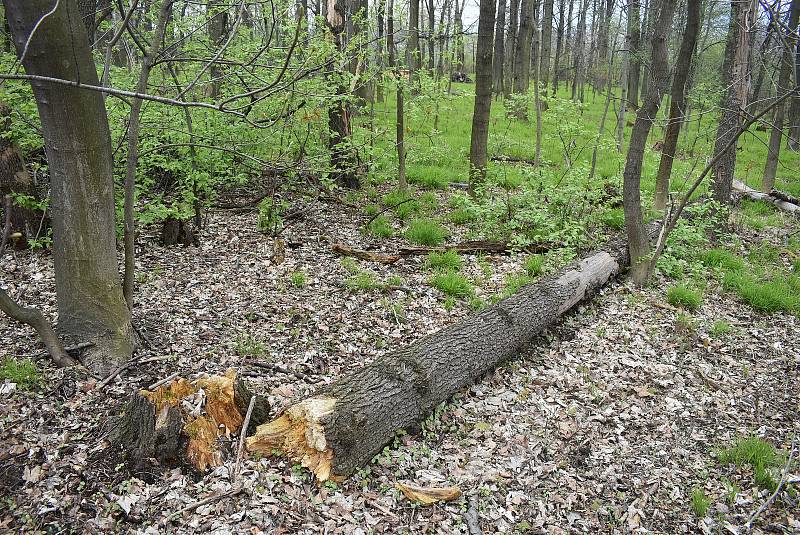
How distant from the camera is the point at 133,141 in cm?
385

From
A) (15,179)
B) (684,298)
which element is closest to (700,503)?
(684,298)

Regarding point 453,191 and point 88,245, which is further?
point 453,191

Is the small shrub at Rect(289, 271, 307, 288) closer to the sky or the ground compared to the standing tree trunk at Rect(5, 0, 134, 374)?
closer to the ground

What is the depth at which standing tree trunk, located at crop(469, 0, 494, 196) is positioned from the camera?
8.83 meters

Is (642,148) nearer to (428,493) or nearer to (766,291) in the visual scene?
(766,291)

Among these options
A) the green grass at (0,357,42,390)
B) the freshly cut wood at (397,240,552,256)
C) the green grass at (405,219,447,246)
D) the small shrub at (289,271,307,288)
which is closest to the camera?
the green grass at (0,357,42,390)

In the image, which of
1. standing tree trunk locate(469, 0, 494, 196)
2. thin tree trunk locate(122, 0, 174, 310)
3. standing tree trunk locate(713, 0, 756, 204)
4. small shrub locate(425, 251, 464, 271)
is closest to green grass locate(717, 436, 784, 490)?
small shrub locate(425, 251, 464, 271)

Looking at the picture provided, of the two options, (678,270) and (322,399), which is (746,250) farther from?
(322,399)

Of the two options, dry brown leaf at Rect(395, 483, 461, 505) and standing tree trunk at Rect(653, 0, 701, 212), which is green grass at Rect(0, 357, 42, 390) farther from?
standing tree trunk at Rect(653, 0, 701, 212)

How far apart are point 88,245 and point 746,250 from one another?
9.35 m

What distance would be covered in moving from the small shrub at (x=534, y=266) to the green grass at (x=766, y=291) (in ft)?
8.40

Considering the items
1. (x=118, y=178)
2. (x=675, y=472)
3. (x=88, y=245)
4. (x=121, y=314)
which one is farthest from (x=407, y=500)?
(x=118, y=178)

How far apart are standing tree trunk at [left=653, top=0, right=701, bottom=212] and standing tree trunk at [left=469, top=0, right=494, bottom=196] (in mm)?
3061

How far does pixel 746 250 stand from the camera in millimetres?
8336
